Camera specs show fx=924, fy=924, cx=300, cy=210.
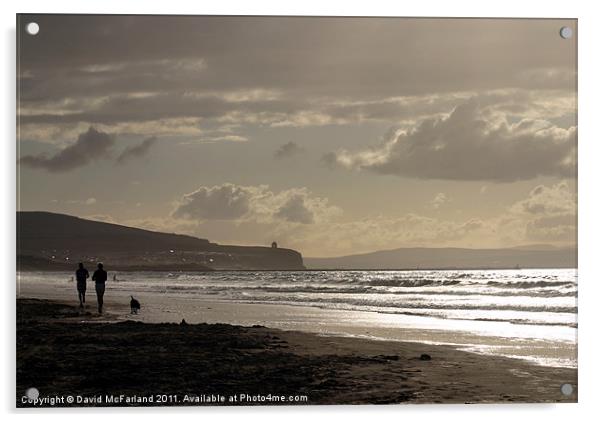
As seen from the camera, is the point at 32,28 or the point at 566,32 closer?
the point at 32,28

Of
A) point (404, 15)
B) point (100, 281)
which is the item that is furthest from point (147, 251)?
point (404, 15)

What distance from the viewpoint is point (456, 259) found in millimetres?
5395

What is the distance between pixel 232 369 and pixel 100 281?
913 mm

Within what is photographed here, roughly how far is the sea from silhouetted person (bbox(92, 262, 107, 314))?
0.04 metres

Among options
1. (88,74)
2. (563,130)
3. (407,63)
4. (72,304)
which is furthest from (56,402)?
(563,130)

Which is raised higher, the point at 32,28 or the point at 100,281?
the point at 32,28

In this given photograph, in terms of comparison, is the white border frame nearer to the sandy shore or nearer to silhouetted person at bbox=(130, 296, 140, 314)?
the sandy shore

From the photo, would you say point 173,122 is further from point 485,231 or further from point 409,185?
point 485,231

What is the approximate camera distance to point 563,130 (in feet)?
17.7

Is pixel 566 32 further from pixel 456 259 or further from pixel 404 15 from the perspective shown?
pixel 456 259

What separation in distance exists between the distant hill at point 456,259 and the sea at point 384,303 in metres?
0.04

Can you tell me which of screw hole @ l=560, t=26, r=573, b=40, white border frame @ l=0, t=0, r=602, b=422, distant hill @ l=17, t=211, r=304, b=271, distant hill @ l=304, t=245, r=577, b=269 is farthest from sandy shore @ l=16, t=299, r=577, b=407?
screw hole @ l=560, t=26, r=573, b=40

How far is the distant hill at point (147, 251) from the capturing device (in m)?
5.30

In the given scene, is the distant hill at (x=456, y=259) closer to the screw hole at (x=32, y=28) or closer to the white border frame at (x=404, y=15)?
the white border frame at (x=404, y=15)
